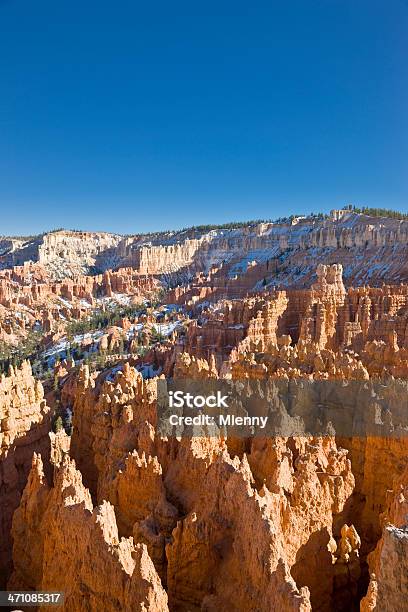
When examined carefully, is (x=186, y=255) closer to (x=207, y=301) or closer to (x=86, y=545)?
(x=207, y=301)

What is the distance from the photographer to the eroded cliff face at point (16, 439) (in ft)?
41.9

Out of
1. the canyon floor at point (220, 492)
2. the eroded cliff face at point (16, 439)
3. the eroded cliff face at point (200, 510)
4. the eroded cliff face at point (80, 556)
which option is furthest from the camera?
the eroded cliff face at point (16, 439)

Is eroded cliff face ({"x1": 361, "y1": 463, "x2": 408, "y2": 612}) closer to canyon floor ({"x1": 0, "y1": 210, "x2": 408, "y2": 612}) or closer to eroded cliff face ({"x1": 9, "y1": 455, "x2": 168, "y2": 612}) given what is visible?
canyon floor ({"x1": 0, "y1": 210, "x2": 408, "y2": 612})

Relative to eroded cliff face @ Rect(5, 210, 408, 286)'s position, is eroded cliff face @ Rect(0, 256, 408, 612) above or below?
below

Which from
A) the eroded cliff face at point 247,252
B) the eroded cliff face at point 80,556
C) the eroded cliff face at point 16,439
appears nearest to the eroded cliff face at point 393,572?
the eroded cliff face at point 80,556

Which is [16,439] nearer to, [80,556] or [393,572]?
[80,556]

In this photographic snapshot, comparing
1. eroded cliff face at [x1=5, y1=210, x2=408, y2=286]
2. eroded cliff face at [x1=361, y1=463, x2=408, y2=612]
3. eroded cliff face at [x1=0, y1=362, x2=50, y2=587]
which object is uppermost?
eroded cliff face at [x1=5, y1=210, x2=408, y2=286]

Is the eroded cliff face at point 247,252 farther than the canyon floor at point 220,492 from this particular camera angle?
Yes

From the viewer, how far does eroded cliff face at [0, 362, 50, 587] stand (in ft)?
41.9

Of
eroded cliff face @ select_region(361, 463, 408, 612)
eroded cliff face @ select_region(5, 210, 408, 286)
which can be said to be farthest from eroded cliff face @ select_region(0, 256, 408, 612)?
eroded cliff face @ select_region(5, 210, 408, 286)

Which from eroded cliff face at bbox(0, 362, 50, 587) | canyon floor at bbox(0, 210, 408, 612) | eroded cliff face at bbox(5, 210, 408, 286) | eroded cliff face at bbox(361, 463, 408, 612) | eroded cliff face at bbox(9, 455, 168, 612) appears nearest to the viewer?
eroded cliff face at bbox(361, 463, 408, 612)

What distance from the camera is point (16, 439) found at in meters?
14.2

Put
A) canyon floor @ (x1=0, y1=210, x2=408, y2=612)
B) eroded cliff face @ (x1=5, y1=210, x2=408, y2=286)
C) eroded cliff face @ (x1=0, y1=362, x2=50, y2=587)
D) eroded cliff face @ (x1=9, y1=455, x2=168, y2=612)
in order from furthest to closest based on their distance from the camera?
eroded cliff face @ (x1=5, y1=210, x2=408, y2=286) → eroded cliff face @ (x1=0, y1=362, x2=50, y2=587) → canyon floor @ (x1=0, y1=210, x2=408, y2=612) → eroded cliff face @ (x1=9, y1=455, x2=168, y2=612)

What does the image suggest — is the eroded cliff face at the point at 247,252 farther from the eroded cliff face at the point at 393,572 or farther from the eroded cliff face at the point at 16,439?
the eroded cliff face at the point at 393,572
